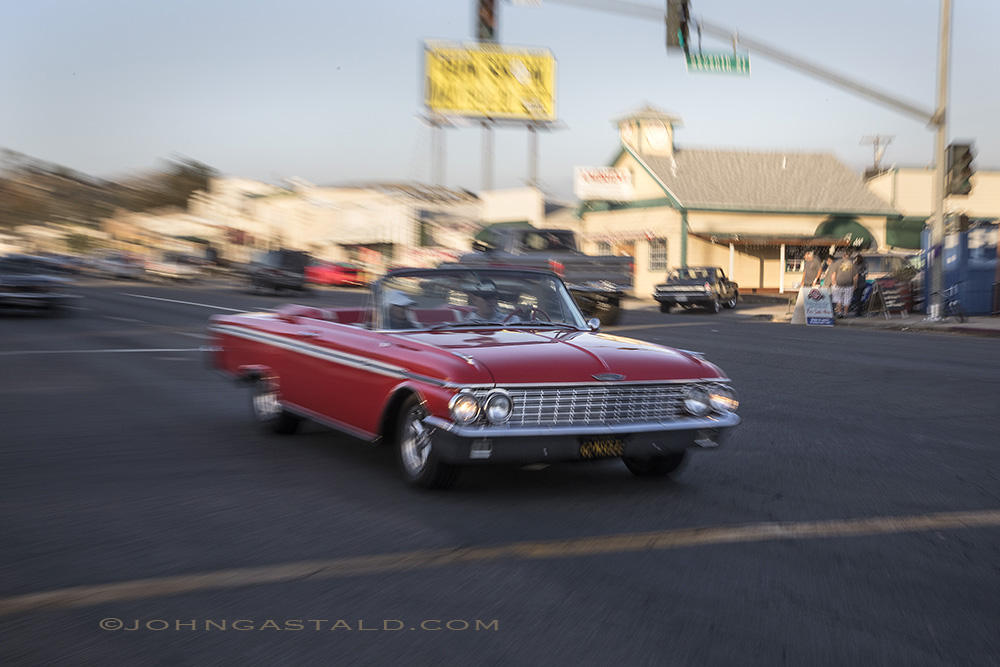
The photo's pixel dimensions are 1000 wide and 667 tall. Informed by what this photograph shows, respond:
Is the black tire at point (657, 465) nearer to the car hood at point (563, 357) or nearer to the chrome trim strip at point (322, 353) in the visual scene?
the car hood at point (563, 357)

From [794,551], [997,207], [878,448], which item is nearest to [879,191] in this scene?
[997,207]

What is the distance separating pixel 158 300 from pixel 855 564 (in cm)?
3446

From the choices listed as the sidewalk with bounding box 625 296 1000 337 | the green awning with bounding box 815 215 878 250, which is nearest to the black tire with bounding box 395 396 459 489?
the sidewalk with bounding box 625 296 1000 337

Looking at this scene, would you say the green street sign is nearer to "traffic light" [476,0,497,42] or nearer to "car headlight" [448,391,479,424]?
"traffic light" [476,0,497,42]

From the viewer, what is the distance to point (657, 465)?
23.7 feet

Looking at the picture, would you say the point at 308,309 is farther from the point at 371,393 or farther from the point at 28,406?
the point at 28,406

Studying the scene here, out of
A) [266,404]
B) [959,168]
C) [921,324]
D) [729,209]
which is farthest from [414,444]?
[729,209]

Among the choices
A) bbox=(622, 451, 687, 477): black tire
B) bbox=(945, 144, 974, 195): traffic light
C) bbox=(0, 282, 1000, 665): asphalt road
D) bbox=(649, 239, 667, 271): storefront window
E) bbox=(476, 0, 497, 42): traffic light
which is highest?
bbox=(476, 0, 497, 42): traffic light

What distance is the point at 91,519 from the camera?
6117mm

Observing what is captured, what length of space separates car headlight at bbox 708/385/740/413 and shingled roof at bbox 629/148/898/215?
41.2m

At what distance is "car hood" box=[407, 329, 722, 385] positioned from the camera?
6438 millimetres

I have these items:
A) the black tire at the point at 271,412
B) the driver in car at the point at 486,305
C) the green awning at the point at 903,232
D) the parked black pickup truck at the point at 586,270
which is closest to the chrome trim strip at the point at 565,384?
the driver in car at the point at 486,305

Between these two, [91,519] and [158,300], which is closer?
[91,519]

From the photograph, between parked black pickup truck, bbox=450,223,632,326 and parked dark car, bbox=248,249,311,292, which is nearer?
parked black pickup truck, bbox=450,223,632,326
